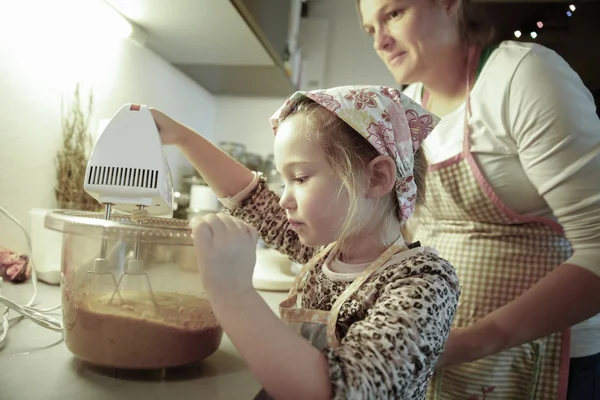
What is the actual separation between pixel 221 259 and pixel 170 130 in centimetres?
33

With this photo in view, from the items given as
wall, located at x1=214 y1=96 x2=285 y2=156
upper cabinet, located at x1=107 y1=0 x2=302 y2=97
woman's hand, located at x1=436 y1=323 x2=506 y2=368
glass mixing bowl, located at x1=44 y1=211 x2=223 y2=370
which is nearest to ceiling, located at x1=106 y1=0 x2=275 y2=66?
upper cabinet, located at x1=107 y1=0 x2=302 y2=97

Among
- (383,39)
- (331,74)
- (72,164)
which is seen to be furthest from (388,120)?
(331,74)

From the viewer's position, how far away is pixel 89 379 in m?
0.46

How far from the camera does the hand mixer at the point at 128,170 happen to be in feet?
1.59

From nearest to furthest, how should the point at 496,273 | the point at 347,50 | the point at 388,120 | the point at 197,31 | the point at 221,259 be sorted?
the point at 221,259 → the point at 388,120 → the point at 496,273 → the point at 197,31 → the point at 347,50

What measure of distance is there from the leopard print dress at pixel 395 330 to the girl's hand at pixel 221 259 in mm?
115

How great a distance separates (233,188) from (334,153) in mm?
281

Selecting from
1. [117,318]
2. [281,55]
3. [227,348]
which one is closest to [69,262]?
[117,318]

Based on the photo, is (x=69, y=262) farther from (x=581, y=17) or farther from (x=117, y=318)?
(x=581, y=17)

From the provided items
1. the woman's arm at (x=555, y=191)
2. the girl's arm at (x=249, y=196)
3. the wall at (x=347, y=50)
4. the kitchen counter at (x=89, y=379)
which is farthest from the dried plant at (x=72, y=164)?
the wall at (x=347, y=50)

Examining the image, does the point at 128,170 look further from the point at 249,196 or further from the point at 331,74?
the point at 331,74

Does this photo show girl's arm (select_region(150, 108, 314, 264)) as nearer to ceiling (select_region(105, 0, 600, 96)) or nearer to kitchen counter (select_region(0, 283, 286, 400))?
kitchen counter (select_region(0, 283, 286, 400))

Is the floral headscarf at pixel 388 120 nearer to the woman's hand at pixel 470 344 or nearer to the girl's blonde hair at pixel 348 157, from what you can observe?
the girl's blonde hair at pixel 348 157

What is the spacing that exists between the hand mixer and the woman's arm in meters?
0.47
